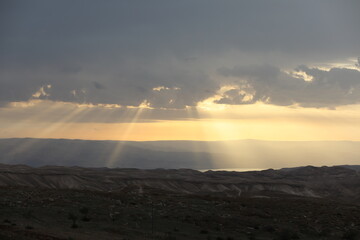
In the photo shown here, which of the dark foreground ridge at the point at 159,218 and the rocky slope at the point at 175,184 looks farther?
the rocky slope at the point at 175,184

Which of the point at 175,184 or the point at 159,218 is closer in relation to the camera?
the point at 159,218

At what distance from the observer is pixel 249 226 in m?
35.5

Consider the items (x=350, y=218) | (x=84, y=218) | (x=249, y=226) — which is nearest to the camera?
(x=84, y=218)

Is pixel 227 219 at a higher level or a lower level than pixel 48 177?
lower

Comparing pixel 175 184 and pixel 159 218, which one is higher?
pixel 175 184

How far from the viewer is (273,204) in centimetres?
4619

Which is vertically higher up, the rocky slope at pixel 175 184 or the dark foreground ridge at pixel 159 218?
the rocky slope at pixel 175 184

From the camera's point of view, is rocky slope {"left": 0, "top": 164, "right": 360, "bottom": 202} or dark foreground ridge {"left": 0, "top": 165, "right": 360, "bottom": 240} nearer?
dark foreground ridge {"left": 0, "top": 165, "right": 360, "bottom": 240}

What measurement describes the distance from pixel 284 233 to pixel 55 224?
653 inches

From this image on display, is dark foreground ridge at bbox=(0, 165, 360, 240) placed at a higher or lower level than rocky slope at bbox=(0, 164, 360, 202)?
lower

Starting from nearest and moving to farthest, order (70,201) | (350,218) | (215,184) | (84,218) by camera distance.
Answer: (84,218) → (70,201) → (350,218) → (215,184)

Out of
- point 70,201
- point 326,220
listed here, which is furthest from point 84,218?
point 326,220

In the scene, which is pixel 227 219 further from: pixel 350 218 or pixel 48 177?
pixel 48 177

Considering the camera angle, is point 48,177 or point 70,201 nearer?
point 70,201
